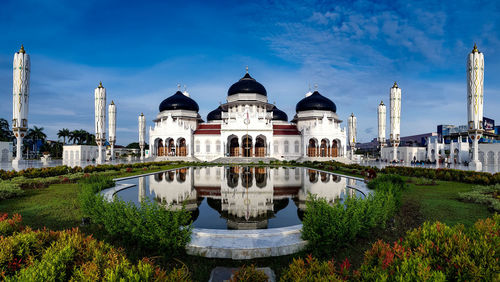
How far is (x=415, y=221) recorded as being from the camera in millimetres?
6172

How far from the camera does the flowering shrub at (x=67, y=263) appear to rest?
7.30 ft

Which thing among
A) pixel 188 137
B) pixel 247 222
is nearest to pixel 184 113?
pixel 188 137

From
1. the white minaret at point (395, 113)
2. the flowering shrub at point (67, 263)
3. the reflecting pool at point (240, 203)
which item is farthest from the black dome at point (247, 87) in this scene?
the flowering shrub at point (67, 263)

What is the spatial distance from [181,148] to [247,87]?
1591 centimetres

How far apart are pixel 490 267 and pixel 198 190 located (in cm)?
1019

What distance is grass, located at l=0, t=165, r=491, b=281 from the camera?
417cm

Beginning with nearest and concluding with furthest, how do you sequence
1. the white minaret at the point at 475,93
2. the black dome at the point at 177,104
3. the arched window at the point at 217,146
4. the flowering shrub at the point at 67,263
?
the flowering shrub at the point at 67,263, the white minaret at the point at 475,93, the arched window at the point at 217,146, the black dome at the point at 177,104

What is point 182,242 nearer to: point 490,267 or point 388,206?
point 490,267

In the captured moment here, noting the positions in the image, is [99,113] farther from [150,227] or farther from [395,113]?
[395,113]

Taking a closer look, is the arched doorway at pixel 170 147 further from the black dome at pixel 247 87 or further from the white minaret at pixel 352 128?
the white minaret at pixel 352 128

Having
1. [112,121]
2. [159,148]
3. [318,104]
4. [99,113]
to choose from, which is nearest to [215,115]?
[159,148]

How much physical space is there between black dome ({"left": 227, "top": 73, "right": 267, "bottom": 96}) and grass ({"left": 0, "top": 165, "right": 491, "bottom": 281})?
34.5m

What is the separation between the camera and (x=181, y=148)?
1606 inches

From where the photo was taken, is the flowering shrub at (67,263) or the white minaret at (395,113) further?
the white minaret at (395,113)
